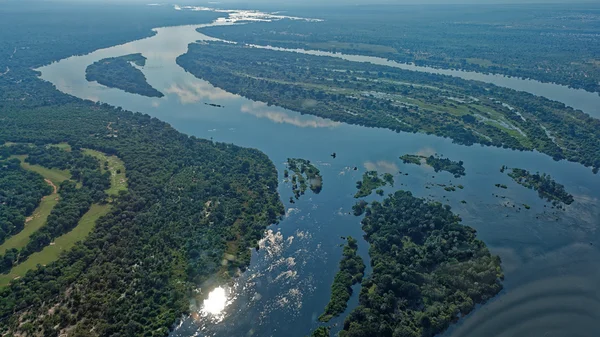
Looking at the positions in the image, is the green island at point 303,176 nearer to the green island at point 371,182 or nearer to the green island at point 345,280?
the green island at point 371,182

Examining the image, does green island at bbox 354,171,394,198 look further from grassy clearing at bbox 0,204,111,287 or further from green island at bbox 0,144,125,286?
green island at bbox 0,144,125,286

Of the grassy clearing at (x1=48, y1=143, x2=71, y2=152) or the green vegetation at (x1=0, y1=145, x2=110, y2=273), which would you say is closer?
the green vegetation at (x1=0, y1=145, x2=110, y2=273)

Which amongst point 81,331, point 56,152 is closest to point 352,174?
point 81,331

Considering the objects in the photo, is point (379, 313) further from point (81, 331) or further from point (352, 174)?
point (352, 174)

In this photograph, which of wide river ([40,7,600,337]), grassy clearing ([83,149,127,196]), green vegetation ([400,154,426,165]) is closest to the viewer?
wide river ([40,7,600,337])

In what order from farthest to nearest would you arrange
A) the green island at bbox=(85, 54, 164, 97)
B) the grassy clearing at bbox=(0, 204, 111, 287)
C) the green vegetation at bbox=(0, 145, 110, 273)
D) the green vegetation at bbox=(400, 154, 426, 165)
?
the green island at bbox=(85, 54, 164, 97)
the green vegetation at bbox=(400, 154, 426, 165)
the green vegetation at bbox=(0, 145, 110, 273)
the grassy clearing at bbox=(0, 204, 111, 287)

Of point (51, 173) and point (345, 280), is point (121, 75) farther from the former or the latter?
point (345, 280)

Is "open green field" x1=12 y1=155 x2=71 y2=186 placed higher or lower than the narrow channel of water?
lower

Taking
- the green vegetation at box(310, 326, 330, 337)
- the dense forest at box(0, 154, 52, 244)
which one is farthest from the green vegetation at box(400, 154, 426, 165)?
the dense forest at box(0, 154, 52, 244)
